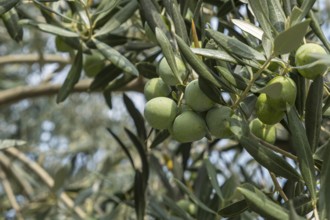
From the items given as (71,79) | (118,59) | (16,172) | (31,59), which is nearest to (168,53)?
(118,59)

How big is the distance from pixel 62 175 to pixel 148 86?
4.82 feet

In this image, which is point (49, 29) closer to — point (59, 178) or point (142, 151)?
point (142, 151)

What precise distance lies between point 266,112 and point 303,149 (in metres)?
0.08

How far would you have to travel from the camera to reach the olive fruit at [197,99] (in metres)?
0.97

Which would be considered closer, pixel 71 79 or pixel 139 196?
pixel 71 79

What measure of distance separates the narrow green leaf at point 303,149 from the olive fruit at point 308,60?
0.06m

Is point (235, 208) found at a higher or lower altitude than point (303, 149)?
lower

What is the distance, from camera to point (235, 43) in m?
0.97

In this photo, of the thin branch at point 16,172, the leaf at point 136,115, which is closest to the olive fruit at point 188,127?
the leaf at point 136,115

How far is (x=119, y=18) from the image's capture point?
4.67ft

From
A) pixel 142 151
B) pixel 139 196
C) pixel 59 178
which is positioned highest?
pixel 142 151

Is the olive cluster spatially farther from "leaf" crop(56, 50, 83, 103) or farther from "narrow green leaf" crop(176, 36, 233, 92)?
"leaf" crop(56, 50, 83, 103)

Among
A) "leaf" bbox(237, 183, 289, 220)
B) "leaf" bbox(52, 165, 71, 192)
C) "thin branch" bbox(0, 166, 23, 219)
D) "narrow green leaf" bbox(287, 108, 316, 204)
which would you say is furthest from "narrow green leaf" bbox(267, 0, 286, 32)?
"thin branch" bbox(0, 166, 23, 219)

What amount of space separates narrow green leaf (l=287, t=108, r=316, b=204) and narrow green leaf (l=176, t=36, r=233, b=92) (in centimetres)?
13
